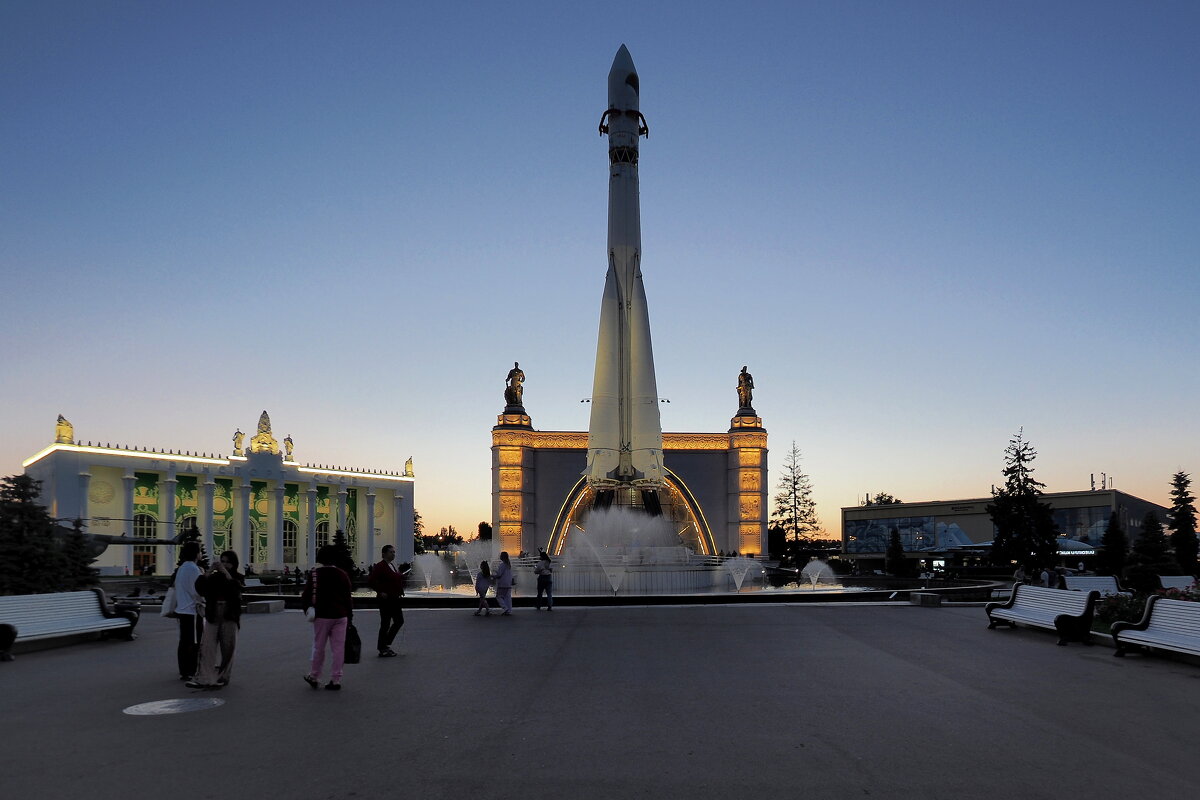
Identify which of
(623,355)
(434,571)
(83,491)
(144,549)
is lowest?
(434,571)

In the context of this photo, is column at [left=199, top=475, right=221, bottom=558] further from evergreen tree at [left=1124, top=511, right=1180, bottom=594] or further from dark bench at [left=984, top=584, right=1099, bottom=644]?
dark bench at [left=984, top=584, right=1099, bottom=644]

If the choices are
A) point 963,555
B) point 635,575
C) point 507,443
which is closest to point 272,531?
point 507,443

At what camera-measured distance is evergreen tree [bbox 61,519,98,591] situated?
16.7m

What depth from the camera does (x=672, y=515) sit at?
211 ft

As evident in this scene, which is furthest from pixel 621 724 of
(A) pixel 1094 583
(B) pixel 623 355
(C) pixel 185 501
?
(C) pixel 185 501

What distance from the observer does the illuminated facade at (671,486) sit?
6144cm

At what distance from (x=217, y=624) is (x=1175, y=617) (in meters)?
12.2

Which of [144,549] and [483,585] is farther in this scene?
[144,549]

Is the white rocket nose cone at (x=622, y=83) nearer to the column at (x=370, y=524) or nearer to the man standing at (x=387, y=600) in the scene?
the column at (x=370, y=524)

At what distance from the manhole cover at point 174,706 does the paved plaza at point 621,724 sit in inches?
5.9

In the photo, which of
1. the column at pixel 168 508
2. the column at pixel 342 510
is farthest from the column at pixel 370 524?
the column at pixel 168 508

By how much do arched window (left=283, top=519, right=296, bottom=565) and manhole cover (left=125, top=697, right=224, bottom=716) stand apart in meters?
50.8

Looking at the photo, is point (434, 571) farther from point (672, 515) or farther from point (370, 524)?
point (672, 515)

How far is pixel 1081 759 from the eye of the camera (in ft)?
21.9
